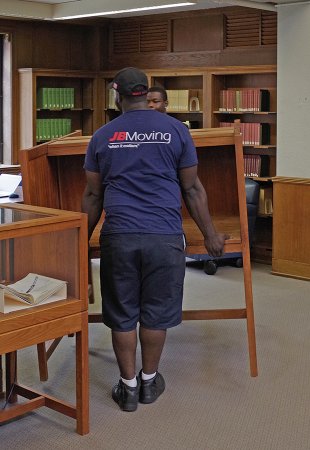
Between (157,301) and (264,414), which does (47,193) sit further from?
(264,414)

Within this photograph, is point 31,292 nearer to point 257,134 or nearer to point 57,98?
point 257,134

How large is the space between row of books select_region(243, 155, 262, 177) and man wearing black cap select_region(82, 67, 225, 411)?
12.8ft

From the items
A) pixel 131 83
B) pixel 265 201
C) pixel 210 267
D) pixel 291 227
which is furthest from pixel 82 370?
pixel 265 201

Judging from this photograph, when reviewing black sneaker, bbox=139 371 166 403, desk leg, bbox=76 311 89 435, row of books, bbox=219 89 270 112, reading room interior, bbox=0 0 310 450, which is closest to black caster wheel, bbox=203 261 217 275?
reading room interior, bbox=0 0 310 450

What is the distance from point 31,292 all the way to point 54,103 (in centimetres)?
573

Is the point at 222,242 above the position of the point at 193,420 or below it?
above

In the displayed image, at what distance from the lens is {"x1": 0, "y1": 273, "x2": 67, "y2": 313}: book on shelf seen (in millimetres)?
3398

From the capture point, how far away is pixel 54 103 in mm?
8883

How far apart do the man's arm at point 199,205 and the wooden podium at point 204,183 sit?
13cm

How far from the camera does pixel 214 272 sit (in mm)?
7207

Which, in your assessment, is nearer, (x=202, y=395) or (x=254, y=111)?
(x=202, y=395)

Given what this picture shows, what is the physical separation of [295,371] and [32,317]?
6.22ft

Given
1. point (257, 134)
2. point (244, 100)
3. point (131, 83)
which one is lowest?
point (257, 134)

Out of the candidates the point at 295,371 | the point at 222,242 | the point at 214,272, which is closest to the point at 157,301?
the point at 222,242
